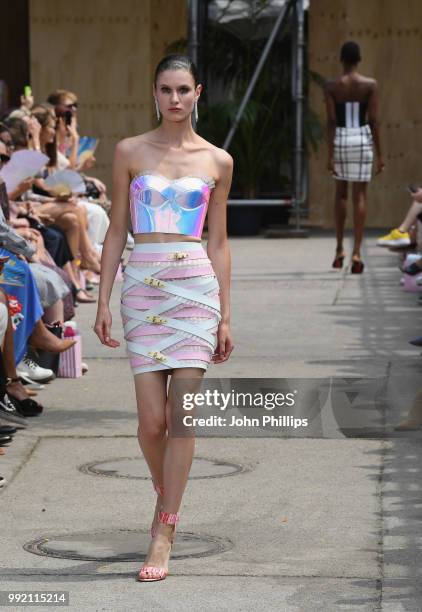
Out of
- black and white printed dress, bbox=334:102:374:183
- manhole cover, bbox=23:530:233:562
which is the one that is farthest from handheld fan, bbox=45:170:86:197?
manhole cover, bbox=23:530:233:562

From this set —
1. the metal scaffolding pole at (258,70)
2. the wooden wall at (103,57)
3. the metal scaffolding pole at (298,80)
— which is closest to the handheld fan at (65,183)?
the metal scaffolding pole at (258,70)

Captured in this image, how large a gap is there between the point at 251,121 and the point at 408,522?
14397 mm

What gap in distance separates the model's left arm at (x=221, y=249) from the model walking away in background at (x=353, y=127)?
31.3ft

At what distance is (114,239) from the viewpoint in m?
5.50

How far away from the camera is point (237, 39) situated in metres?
21.0

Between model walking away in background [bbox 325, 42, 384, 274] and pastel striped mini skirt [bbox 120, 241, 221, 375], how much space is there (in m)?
9.80

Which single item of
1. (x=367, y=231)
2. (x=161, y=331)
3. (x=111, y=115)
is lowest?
(x=367, y=231)

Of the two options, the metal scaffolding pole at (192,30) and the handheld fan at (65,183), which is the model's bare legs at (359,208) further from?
the metal scaffolding pole at (192,30)

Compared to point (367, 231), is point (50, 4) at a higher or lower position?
higher

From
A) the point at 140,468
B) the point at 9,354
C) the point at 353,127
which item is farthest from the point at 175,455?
the point at 353,127

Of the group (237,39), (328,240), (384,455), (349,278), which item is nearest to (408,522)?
(384,455)

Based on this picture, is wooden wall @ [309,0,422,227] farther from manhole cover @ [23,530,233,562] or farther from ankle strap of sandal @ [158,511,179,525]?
ankle strap of sandal @ [158,511,179,525]

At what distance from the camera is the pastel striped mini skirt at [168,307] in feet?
17.5

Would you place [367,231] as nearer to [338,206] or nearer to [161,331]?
[338,206]
